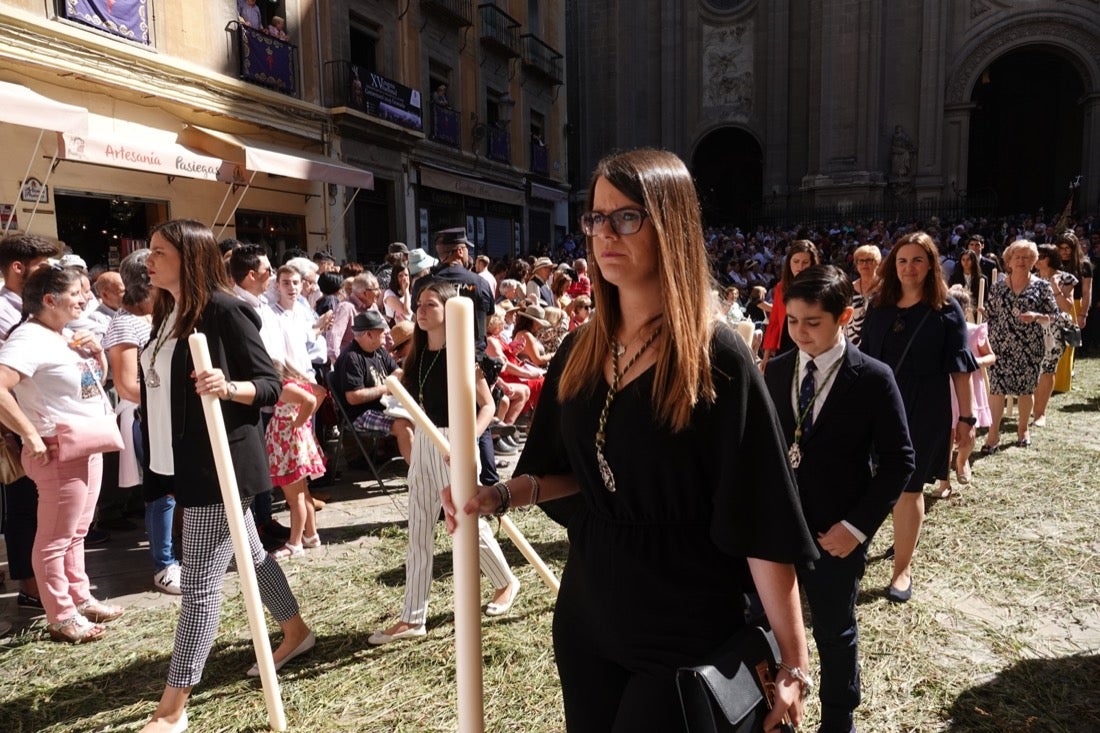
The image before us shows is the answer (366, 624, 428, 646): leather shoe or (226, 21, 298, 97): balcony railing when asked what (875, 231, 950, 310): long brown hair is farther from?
(226, 21, 298, 97): balcony railing

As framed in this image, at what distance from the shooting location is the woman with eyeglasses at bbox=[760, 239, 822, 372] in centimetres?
574

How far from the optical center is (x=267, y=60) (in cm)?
1407

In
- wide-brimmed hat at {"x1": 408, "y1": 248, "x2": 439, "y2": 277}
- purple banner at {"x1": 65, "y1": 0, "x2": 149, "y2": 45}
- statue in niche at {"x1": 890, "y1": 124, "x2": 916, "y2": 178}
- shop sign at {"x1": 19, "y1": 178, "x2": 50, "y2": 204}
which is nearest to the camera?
wide-brimmed hat at {"x1": 408, "y1": 248, "x2": 439, "y2": 277}

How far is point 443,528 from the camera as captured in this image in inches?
213

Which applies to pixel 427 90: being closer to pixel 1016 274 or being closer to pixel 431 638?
pixel 1016 274

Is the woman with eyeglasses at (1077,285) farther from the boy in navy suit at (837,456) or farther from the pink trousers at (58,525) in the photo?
the pink trousers at (58,525)

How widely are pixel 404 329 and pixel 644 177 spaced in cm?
518

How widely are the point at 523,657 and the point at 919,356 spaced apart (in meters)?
2.73

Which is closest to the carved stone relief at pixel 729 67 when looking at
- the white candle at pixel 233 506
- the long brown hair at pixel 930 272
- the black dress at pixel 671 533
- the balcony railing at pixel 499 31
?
the balcony railing at pixel 499 31

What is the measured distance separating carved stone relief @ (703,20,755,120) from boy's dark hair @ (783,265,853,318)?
29.3 metres

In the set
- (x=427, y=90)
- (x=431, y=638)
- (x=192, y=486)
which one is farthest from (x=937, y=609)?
(x=427, y=90)

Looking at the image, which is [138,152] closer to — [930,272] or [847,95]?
[930,272]

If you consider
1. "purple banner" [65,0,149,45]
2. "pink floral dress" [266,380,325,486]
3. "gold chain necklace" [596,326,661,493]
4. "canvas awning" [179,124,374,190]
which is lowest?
"pink floral dress" [266,380,325,486]

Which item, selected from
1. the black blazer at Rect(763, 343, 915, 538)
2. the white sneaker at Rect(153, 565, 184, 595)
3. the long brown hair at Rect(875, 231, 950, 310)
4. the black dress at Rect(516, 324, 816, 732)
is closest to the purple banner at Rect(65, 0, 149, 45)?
the white sneaker at Rect(153, 565, 184, 595)
